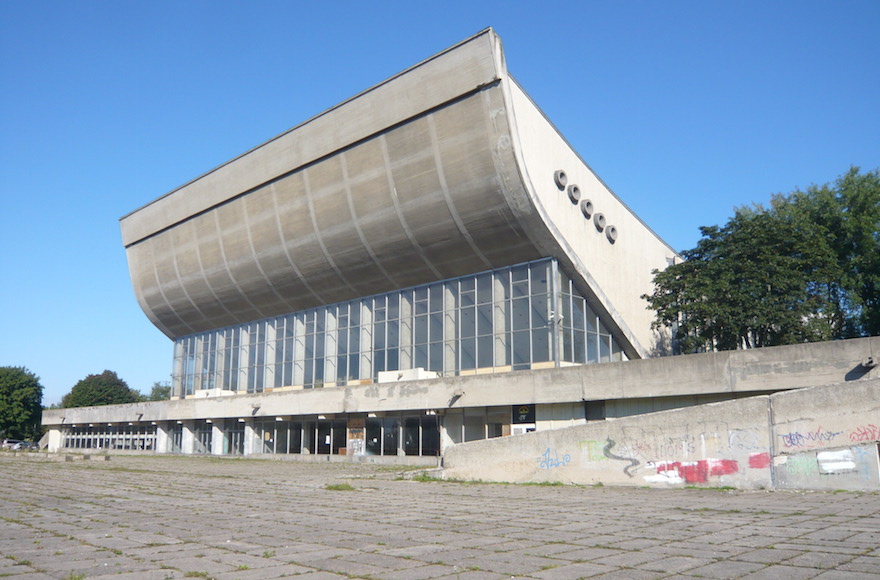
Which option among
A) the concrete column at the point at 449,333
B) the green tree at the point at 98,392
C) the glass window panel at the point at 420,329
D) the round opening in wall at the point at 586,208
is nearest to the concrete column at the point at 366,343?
the glass window panel at the point at 420,329

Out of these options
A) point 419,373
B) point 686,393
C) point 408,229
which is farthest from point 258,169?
point 686,393

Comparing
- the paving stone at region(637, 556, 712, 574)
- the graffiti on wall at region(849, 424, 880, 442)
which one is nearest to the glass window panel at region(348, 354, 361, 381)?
the graffiti on wall at region(849, 424, 880, 442)

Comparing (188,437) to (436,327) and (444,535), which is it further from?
(444,535)

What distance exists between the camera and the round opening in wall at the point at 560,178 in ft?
119

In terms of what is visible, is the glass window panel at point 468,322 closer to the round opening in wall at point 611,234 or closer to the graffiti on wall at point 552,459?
the round opening in wall at point 611,234

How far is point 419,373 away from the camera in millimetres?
38750

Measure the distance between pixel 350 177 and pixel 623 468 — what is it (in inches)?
969

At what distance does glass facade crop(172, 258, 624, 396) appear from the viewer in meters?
35.7

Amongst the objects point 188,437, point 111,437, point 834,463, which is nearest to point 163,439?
point 188,437

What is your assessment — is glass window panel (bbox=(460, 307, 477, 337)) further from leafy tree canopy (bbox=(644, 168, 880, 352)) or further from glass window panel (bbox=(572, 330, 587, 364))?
leafy tree canopy (bbox=(644, 168, 880, 352))

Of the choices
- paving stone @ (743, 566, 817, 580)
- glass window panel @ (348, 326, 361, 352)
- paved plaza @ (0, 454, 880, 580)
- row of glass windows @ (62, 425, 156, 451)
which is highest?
glass window panel @ (348, 326, 361, 352)

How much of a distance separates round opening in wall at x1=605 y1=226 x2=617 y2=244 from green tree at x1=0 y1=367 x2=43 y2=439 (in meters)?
81.2

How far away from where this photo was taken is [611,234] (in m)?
40.3

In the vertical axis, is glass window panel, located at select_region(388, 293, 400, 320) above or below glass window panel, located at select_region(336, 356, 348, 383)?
above
